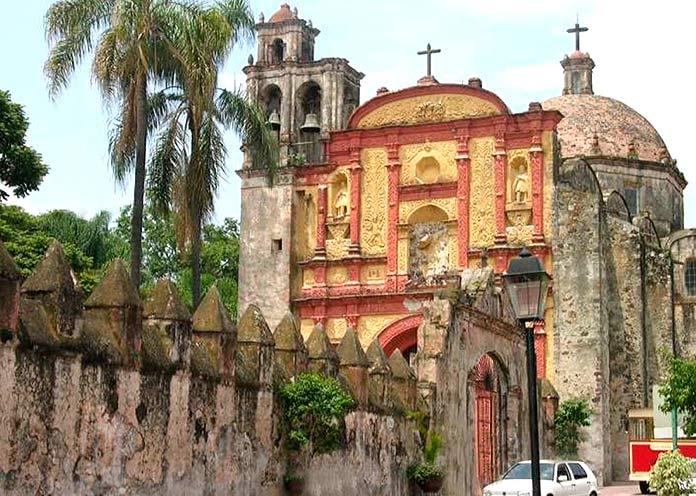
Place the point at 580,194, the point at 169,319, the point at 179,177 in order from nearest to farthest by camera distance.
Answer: the point at 169,319
the point at 179,177
the point at 580,194

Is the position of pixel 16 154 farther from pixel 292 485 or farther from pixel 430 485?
pixel 292 485

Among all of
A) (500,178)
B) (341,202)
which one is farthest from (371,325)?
(500,178)

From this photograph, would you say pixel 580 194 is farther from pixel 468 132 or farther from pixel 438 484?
pixel 438 484

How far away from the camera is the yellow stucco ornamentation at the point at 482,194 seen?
37969 mm

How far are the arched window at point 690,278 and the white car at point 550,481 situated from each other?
17975 mm

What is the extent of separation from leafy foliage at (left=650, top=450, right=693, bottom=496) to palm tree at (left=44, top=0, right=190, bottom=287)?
881cm

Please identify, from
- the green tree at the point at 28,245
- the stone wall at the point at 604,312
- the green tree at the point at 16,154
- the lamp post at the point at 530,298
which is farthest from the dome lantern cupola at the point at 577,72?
the lamp post at the point at 530,298

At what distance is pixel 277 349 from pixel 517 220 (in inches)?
785

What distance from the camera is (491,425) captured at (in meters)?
28.0

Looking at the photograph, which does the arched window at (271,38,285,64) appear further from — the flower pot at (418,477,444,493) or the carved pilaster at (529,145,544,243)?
the flower pot at (418,477,444,493)

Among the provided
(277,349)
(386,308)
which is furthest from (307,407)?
(386,308)

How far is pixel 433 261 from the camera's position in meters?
38.5

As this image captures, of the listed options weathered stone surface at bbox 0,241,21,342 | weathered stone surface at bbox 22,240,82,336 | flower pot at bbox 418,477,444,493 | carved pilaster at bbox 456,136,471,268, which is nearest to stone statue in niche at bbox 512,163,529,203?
carved pilaster at bbox 456,136,471,268

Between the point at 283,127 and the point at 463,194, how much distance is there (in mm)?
12969
